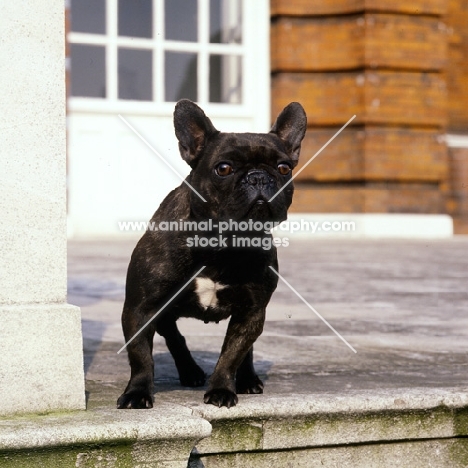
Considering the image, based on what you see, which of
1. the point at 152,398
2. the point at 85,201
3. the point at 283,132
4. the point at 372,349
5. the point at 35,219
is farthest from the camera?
the point at 85,201

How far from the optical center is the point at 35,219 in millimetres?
2424

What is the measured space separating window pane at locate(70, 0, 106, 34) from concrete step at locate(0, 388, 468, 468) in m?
9.01

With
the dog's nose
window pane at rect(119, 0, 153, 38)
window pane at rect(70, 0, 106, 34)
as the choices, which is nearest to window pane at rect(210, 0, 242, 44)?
window pane at rect(119, 0, 153, 38)

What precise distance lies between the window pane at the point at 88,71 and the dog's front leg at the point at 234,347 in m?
8.97

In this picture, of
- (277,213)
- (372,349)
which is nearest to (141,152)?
(372,349)

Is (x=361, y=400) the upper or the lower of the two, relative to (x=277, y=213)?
lower

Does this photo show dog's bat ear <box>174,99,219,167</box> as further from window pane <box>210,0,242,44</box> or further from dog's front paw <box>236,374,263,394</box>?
window pane <box>210,0,242,44</box>

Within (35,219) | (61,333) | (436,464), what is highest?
(35,219)

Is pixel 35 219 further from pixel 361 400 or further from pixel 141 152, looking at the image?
pixel 141 152

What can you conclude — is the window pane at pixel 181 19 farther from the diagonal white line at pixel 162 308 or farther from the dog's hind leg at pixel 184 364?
the diagonal white line at pixel 162 308

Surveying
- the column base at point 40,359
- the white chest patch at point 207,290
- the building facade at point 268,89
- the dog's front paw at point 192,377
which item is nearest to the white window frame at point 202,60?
the building facade at point 268,89

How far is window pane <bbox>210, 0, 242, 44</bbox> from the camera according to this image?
1188 cm

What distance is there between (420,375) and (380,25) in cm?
925

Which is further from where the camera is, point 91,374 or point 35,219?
Answer: point 91,374
